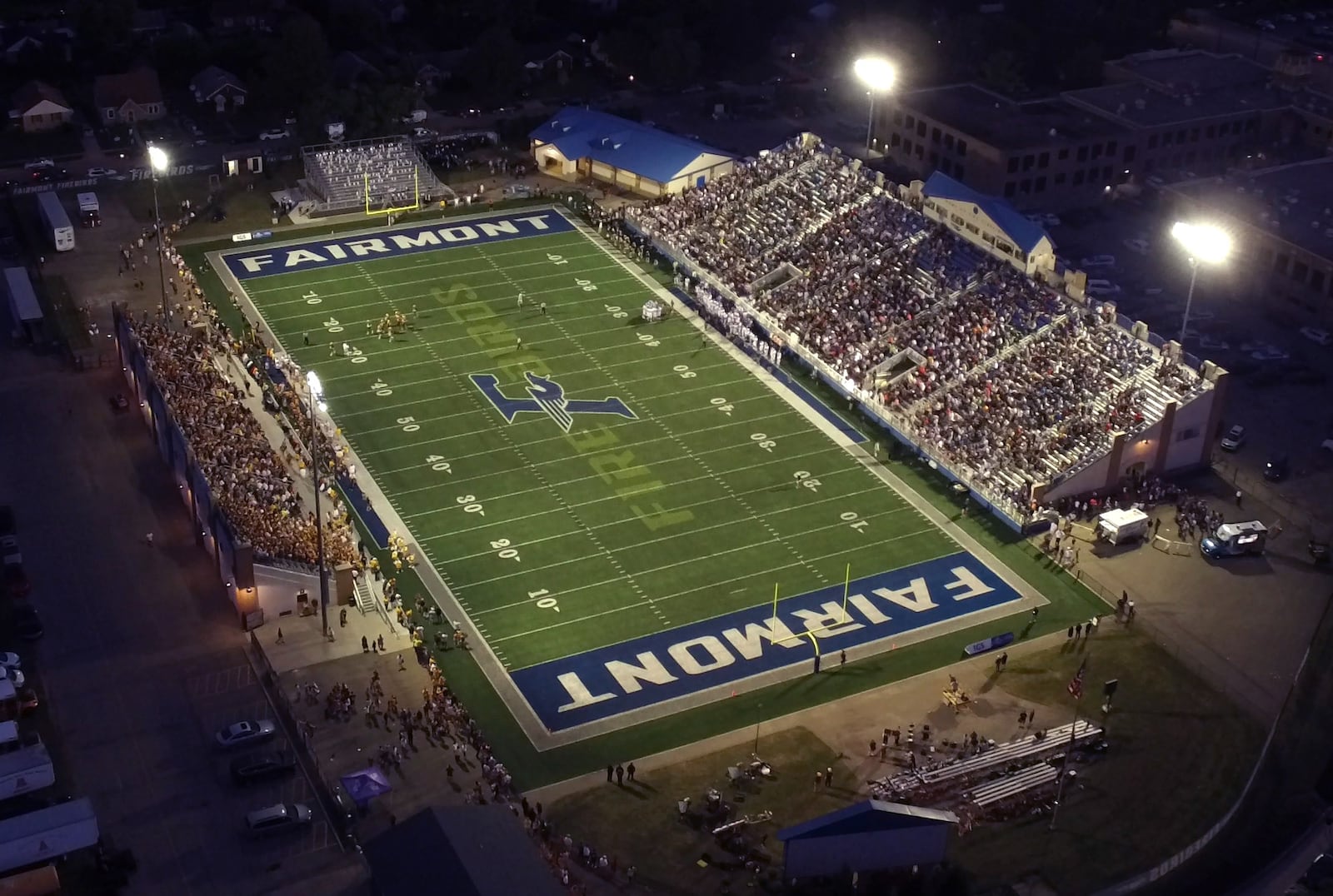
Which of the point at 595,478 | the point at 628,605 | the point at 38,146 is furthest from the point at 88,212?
the point at 628,605

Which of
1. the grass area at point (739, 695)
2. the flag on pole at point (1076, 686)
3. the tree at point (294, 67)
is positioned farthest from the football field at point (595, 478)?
the tree at point (294, 67)

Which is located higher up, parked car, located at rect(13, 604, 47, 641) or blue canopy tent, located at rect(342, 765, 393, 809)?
blue canopy tent, located at rect(342, 765, 393, 809)

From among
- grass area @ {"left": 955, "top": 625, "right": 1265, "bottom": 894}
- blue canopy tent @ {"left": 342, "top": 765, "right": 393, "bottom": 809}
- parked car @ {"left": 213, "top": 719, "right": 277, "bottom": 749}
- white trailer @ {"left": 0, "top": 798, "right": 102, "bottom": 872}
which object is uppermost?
white trailer @ {"left": 0, "top": 798, "right": 102, "bottom": 872}

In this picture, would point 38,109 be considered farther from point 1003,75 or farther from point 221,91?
point 1003,75

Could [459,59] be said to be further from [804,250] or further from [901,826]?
[901,826]

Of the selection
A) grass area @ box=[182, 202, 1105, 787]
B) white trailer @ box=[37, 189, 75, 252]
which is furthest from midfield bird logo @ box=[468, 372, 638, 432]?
white trailer @ box=[37, 189, 75, 252]

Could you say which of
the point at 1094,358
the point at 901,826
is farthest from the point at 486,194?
the point at 901,826

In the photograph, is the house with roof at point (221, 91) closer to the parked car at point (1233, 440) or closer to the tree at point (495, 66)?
the tree at point (495, 66)

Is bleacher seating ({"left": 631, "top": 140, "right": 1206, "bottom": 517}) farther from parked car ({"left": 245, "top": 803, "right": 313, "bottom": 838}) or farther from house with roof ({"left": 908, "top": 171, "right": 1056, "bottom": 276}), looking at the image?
parked car ({"left": 245, "top": 803, "right": 313, "bottom": 838})
